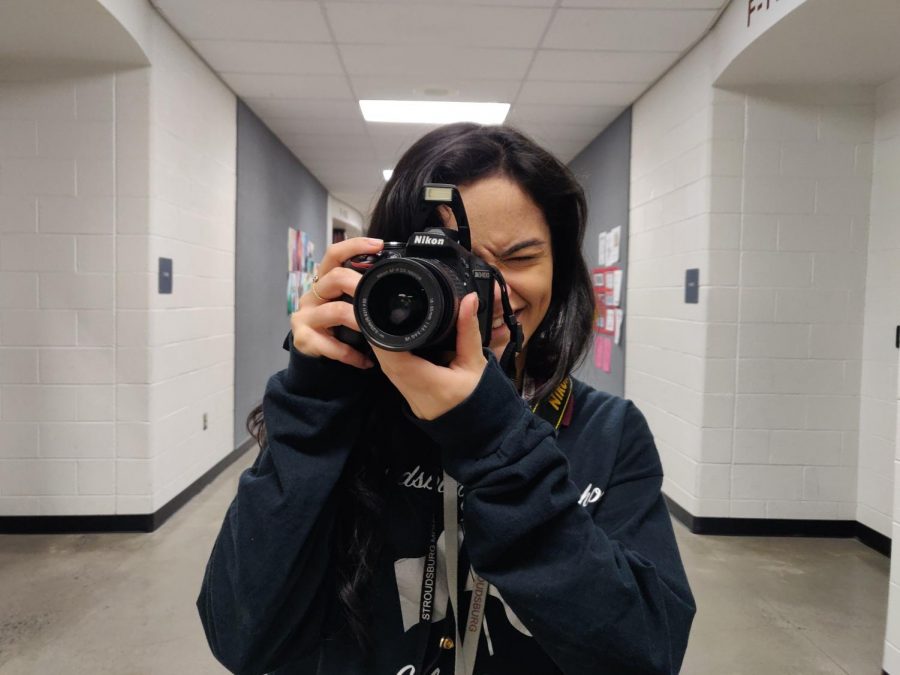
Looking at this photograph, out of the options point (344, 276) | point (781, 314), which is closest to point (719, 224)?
point (781, 314)

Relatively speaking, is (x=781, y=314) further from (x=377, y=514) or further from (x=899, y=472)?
(x=377, y=514)

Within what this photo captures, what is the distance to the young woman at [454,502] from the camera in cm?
56

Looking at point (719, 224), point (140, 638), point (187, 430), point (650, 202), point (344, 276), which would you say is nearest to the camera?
point (344, 276)

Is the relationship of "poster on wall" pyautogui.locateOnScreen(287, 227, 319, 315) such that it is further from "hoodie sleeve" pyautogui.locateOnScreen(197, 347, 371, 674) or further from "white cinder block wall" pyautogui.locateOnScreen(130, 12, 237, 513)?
"hoodie sleeve" pyautogui.locateOnScreen(197, 347, 371, 674)

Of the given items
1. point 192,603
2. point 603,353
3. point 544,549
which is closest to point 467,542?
point 544,549

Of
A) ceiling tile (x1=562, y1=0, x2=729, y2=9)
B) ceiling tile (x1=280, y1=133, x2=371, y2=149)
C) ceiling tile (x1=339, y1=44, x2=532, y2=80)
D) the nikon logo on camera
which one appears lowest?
the nikon logo on camera

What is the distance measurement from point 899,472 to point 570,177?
1.65m

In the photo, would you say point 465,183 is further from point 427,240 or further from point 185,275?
point 185,275

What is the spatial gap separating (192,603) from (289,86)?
2.85 meters

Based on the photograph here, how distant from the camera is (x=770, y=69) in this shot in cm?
274

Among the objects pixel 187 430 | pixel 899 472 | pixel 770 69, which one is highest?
pixel 770 69

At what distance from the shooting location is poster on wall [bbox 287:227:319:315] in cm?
567

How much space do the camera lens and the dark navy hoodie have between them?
0.08 metres

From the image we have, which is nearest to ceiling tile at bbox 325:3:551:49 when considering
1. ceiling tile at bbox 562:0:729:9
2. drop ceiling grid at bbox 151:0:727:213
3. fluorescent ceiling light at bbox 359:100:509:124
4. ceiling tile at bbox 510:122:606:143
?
drop ceiling grid at bbox 151:0:727:213
